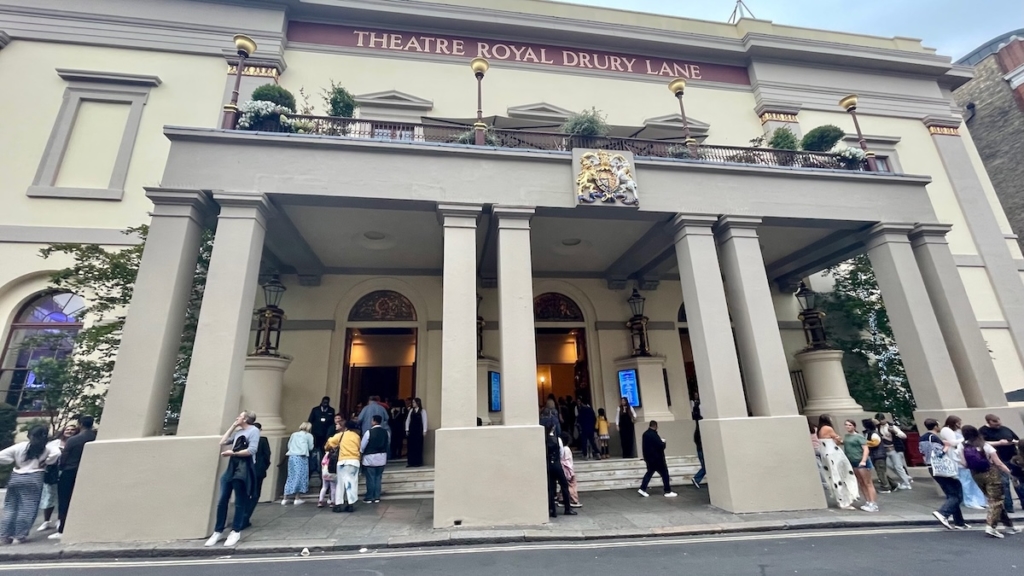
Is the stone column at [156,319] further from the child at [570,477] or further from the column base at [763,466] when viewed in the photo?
the column base at [763,466]

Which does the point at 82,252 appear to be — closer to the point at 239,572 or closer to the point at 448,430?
the point at 239,572

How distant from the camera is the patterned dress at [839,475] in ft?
26.0

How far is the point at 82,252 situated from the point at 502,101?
37.8ft

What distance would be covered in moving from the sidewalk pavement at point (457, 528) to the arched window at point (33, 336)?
5618mm

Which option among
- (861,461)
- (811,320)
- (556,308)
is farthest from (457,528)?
(811,320)

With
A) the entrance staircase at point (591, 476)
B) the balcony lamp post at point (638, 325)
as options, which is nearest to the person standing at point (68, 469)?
the entrance staircase at point (591, 476)

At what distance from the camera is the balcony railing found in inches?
361

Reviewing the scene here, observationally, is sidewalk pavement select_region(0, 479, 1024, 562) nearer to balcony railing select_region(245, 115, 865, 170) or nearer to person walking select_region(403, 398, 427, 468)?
person walking select_region(403, 398, 427, 468)

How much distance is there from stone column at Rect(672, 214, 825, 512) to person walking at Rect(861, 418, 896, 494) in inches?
87.4

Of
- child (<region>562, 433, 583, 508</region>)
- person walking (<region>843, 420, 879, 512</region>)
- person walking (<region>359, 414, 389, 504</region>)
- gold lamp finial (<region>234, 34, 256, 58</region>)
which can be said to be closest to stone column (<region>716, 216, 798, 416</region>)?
person walking (<region>843, 420, 879, 512</region>)

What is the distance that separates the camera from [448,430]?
7.25m

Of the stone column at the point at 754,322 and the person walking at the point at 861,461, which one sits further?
the stone column at the point at 754,322

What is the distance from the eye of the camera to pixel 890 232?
10180 millimetres

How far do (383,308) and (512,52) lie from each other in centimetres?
977
